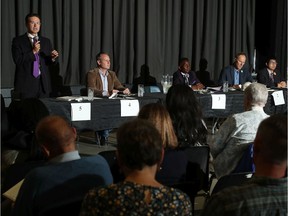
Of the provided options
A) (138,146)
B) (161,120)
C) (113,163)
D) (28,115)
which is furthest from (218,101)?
(138,146)

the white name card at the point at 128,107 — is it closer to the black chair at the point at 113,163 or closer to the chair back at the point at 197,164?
the chair back at the point at 197,164

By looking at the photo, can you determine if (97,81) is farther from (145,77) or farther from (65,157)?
(65,157)

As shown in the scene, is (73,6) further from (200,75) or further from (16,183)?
(16,183)

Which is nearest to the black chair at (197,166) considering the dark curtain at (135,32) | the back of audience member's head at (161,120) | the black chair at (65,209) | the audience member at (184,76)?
the back of audience member's head at (161,120)

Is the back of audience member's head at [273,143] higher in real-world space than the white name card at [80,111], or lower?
higher

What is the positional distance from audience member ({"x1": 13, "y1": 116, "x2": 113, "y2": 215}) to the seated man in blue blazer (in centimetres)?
497

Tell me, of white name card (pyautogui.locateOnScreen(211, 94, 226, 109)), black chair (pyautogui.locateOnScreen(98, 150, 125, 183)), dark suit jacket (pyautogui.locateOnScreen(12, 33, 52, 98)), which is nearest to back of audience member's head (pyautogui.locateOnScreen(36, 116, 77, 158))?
black chair (pyautogui.locateOnScreen(98, 150, 125, 183))

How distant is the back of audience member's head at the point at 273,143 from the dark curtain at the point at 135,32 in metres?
4.83

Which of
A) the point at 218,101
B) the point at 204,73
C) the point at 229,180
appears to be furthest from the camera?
the point at 204,73

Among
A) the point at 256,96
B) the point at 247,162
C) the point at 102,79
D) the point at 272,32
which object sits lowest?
the point at 247,162

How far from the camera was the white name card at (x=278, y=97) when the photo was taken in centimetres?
554

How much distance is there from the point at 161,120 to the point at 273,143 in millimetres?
1075

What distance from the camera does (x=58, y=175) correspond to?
65.4 inches

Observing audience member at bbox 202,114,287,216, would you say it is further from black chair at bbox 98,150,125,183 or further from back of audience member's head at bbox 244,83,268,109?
back of audience member's head at bbox 244,83,268,109
